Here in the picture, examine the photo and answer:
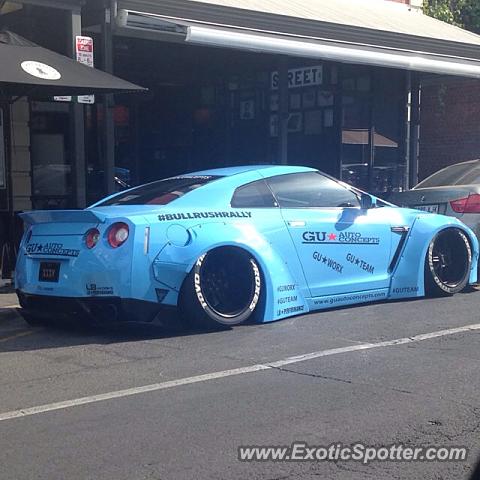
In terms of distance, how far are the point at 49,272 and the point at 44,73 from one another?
2.59 meters

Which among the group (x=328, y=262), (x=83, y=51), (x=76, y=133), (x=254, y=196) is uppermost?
(x=83, y=51)

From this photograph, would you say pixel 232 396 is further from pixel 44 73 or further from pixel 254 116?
pixel 254 116

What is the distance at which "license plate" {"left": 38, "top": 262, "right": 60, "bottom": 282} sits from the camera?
273 inches

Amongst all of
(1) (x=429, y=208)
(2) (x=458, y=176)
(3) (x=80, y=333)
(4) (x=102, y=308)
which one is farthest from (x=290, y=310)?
(2) (x=458, y=176)

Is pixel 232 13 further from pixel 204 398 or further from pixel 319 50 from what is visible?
pixel 204 398

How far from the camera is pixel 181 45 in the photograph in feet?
46.5

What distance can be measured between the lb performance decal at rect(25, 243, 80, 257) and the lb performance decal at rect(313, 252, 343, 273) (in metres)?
2.32

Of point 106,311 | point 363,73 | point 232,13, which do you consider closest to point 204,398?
point 106,311

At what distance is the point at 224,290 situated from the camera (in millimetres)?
7258

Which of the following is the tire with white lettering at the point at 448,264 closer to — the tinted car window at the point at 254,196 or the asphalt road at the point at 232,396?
the asphalt road at the point at 232,396

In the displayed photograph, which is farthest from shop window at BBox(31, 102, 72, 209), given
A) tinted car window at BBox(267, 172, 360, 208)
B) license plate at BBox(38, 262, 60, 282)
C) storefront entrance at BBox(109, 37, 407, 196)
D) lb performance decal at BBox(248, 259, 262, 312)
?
lb performance decal at BBox(248, 259, 262, 312)

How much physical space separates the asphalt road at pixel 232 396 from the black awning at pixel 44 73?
2592 mm

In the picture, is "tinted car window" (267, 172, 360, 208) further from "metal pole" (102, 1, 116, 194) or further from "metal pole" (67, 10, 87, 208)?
"metal pole" (67, 10, 87, 208)

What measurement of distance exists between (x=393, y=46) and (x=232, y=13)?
325cm
